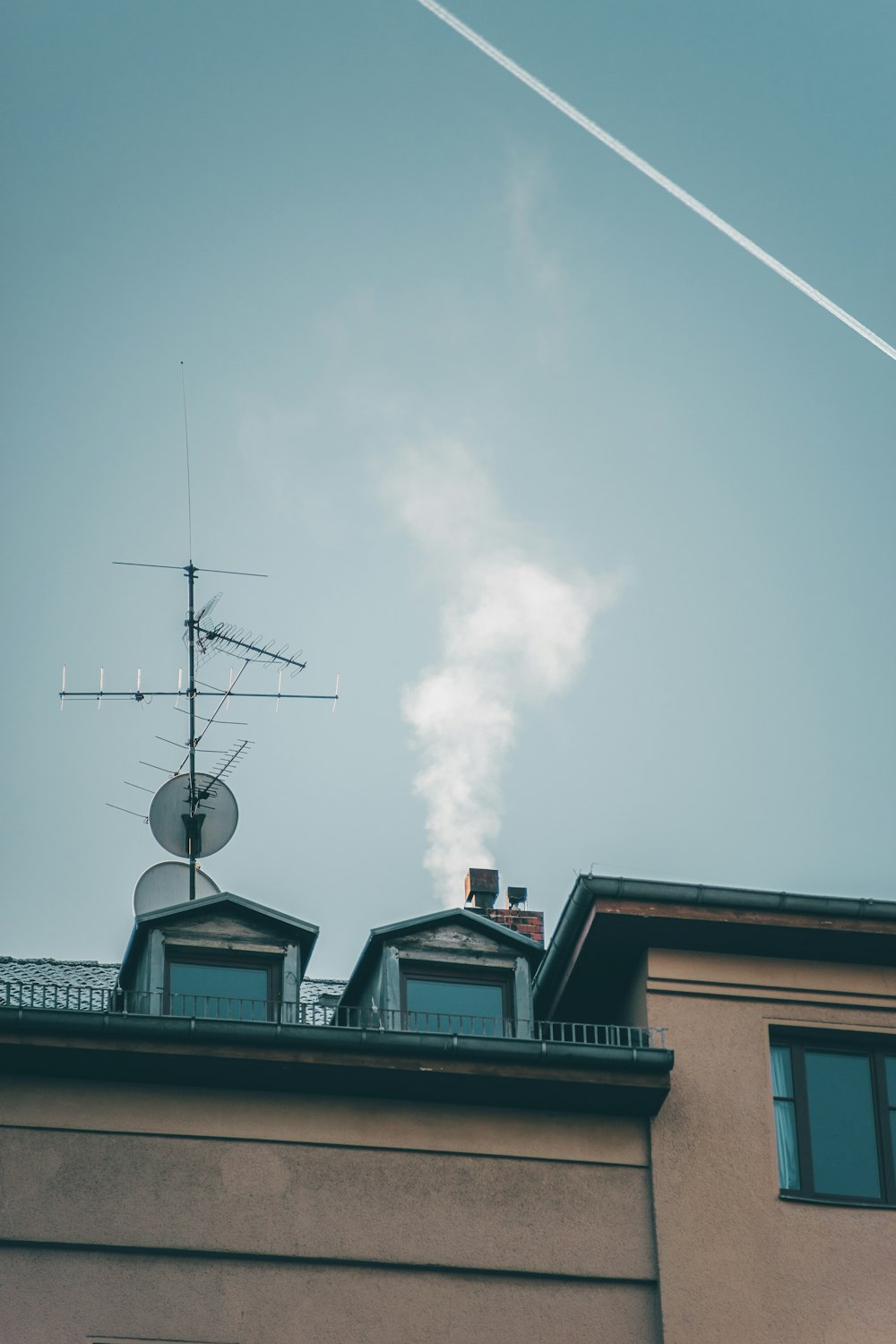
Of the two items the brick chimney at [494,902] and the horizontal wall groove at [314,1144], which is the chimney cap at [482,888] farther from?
the horizontal wall groove at [314,1144]

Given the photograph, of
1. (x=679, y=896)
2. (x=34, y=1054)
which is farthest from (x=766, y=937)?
(x=34, y=1054)

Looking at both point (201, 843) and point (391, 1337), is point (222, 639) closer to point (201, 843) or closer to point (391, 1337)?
point (201, 843)

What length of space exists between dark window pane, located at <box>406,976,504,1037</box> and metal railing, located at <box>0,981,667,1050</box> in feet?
0.04

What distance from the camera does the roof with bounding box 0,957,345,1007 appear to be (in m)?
20.4

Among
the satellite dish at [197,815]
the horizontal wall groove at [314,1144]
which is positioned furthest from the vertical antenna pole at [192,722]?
the horizontal wall groove at [314,1144]

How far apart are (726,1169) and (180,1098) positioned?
17.7 feet

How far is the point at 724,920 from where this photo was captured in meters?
18.4

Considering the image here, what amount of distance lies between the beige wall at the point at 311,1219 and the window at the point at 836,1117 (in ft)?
5.30

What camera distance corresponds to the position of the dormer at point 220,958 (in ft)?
59.4

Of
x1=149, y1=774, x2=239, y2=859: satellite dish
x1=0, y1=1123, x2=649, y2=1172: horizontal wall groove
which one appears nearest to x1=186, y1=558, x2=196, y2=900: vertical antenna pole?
x1=149, y1=774, x2=239, y2=859: satellite dish

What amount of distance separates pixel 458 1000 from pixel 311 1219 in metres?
3.06

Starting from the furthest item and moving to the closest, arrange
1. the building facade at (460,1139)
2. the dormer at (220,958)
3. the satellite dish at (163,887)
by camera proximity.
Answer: the satellite dish at (163,887) → the dormer at (220,958) → the building facade at (460,1139)

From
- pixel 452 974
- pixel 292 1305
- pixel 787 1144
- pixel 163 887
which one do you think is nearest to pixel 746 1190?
pixel 787 1144

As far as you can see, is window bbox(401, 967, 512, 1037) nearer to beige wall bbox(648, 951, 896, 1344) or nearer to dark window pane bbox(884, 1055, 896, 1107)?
beige wall bbox(648, 951, 896, 1344)
